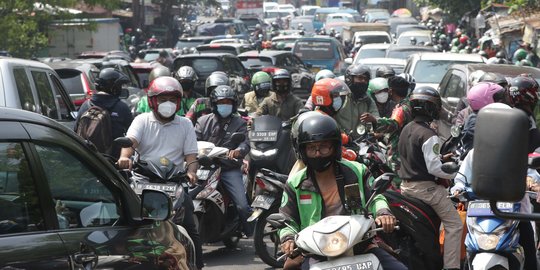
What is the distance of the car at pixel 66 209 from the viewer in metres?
4.18

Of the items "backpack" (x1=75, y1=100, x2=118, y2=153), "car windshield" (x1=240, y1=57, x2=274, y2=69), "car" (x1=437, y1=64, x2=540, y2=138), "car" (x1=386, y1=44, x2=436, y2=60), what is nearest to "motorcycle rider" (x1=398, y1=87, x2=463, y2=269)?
"backpack" (x1=75, y1=100, x2=118, y2=153)

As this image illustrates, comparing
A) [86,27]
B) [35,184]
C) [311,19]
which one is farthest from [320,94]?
[311,19]

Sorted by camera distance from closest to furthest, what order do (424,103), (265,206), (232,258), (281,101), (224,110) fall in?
(424,103) < (265,206) < (232,258) < (224,110) < (281,101)

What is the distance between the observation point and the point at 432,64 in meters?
19.2

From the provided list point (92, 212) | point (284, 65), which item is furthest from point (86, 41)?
point (92, 212)

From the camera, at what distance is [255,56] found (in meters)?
25.3

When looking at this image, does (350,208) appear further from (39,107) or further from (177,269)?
(39,107)

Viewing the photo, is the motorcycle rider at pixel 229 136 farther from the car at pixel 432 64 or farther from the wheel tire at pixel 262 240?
the car at pixel 432 64

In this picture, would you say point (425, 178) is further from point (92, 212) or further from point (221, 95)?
point (92, 212)

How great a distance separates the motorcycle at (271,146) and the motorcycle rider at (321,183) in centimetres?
445

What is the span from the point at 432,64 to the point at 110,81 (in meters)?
9.83

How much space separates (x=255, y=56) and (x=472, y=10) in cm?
1633

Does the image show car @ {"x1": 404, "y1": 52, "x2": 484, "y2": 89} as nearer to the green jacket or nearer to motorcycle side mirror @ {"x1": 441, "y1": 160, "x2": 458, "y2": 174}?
motorcycle side mirror @ {"x1": 441, "y1": 160, "x2": 458, "y2": 174}

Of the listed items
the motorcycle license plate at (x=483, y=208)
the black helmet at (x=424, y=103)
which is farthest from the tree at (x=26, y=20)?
the motorcycle license plate at (x=483, y=208)
